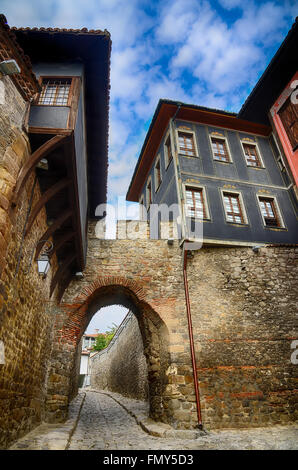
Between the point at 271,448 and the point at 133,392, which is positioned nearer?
the point at 271,448

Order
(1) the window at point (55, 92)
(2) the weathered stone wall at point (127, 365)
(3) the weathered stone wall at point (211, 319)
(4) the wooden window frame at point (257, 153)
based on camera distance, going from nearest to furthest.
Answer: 1. (1) the window at point (55, 92)
2. (3) the weathered stone wall at point (211, 319)
3. (4) the wooden window frame at point (257, 153)
4. (2) the weathered stone wall at point (127, 365)

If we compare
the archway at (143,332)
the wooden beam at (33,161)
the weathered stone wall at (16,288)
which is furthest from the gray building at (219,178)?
the wooden beam at (33,161)

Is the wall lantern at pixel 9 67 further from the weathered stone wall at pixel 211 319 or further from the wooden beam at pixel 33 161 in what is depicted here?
the weathered stone wall at pixel 211 319

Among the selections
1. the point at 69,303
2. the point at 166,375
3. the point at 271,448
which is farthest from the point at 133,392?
the point at 271,448

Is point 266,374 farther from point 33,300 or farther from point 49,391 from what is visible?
point 33,300

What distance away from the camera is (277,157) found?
1191 centimetres

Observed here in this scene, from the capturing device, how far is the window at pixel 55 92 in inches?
216

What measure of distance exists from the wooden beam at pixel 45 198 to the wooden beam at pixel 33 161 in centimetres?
68

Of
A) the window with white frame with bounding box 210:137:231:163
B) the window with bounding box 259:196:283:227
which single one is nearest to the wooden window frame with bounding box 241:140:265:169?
the window with white frame with bounding box 210:137:231:163

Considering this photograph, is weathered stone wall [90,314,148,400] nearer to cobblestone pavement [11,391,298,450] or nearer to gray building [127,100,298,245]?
cobblestone pavement [11,391,298,450]

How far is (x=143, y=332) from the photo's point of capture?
8297 mm

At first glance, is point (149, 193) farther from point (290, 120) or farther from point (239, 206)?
point (290, 120)

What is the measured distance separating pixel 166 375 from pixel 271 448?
2888mm

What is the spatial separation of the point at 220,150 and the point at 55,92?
7.62 meters
